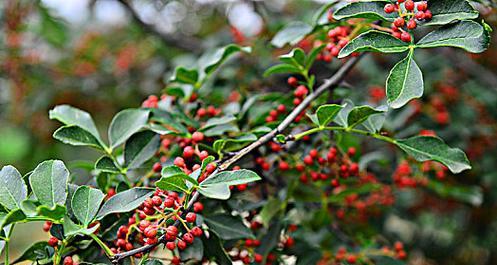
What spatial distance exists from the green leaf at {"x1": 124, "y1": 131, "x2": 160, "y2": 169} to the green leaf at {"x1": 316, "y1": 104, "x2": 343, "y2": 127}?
222 millimetres

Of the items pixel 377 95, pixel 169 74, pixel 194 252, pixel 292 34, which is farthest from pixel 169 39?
pixel 194 252

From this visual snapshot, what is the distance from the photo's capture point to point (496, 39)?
1.47 meters

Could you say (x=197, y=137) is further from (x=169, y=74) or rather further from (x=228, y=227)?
(x=169, y=74)

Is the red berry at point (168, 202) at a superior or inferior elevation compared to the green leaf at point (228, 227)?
superior

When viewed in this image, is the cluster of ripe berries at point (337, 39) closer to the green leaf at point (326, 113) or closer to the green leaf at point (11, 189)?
the green leaf at point (326, 113)

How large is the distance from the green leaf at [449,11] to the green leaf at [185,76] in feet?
1.18

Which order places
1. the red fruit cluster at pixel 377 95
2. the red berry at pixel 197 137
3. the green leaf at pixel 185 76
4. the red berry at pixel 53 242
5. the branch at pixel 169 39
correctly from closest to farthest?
the red berry at pixel 53 242 < the red berry at pixel 197 137 < the green leaf at pixel 185 76 < the red fruit cluster at pixel 377 95 < the branch at pixel 169 39

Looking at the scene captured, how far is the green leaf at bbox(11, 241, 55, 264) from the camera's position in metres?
0.59

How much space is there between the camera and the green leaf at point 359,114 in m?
Result: 0.59

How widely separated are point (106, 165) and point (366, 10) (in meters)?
0.35

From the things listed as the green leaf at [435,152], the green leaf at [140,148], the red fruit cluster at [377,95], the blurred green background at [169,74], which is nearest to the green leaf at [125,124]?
the green leaf at [140,148]

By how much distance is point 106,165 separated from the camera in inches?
25.9

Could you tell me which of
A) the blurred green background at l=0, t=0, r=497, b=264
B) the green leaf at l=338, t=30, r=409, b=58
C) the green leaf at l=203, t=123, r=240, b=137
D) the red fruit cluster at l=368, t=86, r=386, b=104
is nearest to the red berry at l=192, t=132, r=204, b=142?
the green leaf at l=203, t=123, r=240, b=137

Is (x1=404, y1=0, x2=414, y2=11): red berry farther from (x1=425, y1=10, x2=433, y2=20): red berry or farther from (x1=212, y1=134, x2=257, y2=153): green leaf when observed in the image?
(x1=212, y1=134, x2=257, y2=153): green leaf
